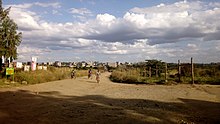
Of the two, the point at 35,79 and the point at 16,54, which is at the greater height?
the point at 16,54

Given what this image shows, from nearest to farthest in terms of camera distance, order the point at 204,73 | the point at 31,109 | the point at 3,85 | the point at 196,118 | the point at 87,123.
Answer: the point at 87,123, the point at 196,118, the point at 31,109, the point at 3,85, the point at 204,73

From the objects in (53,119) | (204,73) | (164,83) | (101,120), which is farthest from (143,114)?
(204,73)

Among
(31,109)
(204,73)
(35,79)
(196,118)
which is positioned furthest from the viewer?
(204,73)

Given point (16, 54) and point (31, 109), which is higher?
point (16, 54)

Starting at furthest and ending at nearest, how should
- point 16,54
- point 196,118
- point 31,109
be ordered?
point 16,54 < point 31,109 < point 196,118

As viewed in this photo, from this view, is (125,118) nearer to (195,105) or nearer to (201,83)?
(195,105)

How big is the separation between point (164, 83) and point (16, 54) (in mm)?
33923

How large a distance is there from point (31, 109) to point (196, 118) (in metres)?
7.94

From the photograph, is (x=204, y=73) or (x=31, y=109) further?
(x=204, y=73)

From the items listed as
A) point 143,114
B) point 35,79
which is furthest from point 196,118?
point 35,79

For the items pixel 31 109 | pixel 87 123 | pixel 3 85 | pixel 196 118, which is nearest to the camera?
pixel 87 123

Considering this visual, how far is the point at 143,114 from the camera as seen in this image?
11.9 meters

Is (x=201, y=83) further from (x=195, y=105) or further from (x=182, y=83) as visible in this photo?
(x=195, y=105)

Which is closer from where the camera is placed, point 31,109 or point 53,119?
point 53,119
